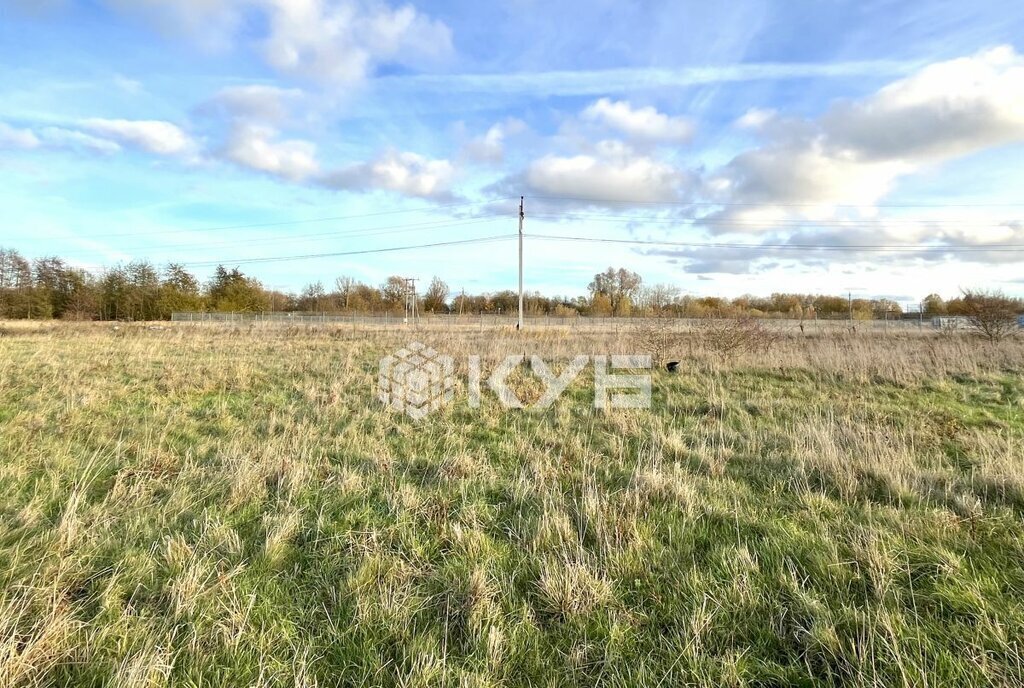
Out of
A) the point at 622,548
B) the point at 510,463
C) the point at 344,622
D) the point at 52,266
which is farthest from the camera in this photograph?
the point at 52,266

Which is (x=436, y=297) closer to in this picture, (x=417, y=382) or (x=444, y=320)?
(x=444, y=320)

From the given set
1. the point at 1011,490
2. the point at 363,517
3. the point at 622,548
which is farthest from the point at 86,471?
the point at 1011,490

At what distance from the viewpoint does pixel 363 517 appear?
12.1ft

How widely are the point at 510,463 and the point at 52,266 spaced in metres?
70.1

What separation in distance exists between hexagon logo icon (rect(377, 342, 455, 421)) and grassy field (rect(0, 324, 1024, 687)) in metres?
1.18

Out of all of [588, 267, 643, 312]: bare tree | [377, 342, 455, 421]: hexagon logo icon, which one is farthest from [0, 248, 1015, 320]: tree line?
[377, 342, 455, 421]: hexagon logo icon

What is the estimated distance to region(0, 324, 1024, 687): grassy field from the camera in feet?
7.11

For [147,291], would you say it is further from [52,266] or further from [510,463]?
[510,463]

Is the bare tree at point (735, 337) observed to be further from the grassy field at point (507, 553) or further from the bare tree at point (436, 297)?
the bare tree at point (436, 297)

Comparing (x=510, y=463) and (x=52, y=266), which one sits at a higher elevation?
(x=52, y=266)

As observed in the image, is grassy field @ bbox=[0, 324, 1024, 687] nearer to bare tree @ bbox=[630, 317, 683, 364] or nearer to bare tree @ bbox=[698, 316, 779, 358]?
bare tree @ bbox=[698, 316, 779, 358]

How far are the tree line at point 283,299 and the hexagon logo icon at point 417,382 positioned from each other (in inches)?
955

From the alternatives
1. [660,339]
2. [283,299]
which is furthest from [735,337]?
[283,299]

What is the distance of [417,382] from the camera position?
9.52 meters
